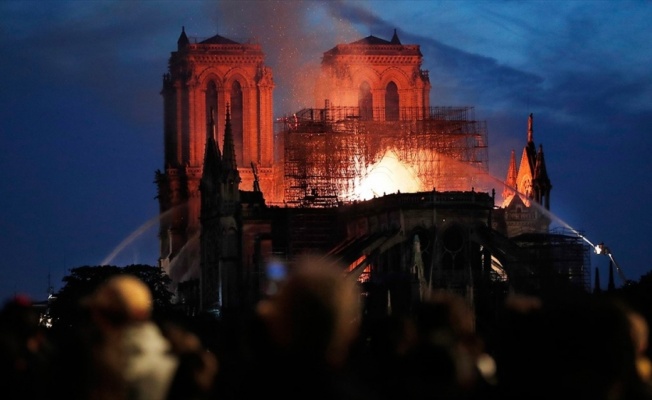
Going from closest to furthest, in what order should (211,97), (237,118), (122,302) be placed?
(122,302)
(211,97)
(237,118)

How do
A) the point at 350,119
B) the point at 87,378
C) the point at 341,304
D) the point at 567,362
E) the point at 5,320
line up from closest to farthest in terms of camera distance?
the point at 341,304 < the point at 567,362 < the point at 87,378 < the point at 5,320 < the point at 350,119

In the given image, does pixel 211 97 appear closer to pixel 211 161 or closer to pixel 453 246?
pixel 211 161

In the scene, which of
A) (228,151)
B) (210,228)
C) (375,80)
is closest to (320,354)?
(210,228)

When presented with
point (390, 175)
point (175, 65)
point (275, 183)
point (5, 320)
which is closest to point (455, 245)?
point (390, 175)

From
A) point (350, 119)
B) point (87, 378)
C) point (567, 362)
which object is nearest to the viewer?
point (567, 362)

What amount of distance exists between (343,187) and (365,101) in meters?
14.5

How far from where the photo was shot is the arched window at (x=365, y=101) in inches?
4825

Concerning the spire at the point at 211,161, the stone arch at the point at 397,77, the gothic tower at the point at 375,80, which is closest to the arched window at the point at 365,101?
the gothic tower at the point at 375,80

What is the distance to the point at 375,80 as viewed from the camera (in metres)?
124

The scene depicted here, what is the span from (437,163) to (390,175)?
4.24 meters

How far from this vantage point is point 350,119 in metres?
115

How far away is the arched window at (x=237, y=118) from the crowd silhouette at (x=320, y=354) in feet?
356

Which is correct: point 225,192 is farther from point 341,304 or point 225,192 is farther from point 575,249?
point 341,304

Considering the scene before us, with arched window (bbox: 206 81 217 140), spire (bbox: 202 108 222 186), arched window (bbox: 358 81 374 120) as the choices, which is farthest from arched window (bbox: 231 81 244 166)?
spire (bbox: 202 108 222 186)
